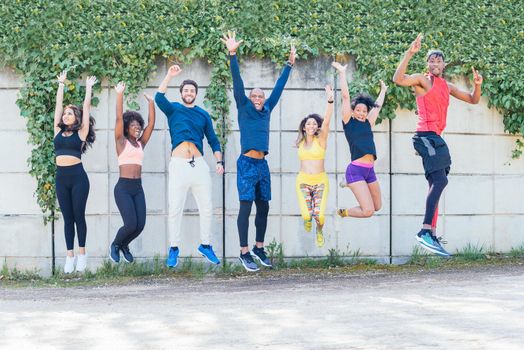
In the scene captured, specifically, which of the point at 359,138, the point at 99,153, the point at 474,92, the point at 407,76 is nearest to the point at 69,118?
the point at 99,153

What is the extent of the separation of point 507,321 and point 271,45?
4.85 metres

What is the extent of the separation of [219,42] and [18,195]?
115 inches

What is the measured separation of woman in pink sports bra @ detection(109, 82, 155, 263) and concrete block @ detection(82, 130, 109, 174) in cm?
45

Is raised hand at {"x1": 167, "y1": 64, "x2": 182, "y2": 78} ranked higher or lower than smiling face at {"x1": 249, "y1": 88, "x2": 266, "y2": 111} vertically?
higher

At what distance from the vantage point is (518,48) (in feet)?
33.0

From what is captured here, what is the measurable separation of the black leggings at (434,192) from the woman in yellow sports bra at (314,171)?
1138 millimetres

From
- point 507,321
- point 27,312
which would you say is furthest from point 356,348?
point 27,312

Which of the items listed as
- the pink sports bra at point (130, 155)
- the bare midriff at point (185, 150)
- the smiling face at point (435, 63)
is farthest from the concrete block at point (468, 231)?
the pink sports bra at point (130, 155)

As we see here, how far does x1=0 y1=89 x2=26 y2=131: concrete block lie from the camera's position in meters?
9.30

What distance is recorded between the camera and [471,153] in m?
9.84

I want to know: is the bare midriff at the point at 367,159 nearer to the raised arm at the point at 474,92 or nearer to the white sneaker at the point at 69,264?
the raised arm at the point at 474,92

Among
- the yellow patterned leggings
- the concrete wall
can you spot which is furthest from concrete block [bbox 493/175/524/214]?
the yellow patterned leggings

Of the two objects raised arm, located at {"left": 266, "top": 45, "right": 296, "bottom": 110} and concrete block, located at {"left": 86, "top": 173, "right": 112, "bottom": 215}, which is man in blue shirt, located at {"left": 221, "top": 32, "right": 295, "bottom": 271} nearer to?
raised arm, located at {"left": 266, "top": 45, "right": 296, "bottom": 110}

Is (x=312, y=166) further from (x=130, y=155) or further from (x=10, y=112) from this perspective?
(x=10, y=112)
